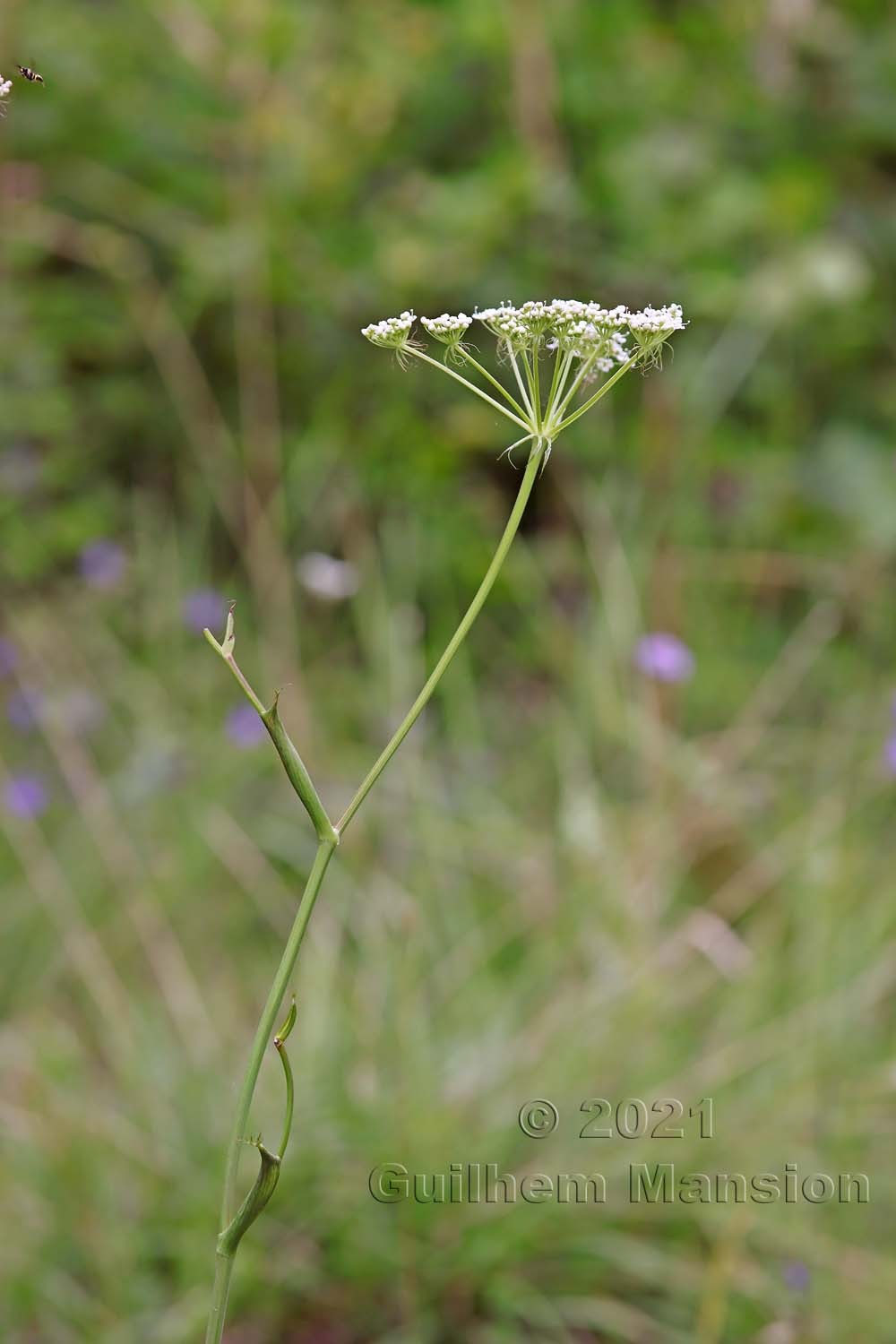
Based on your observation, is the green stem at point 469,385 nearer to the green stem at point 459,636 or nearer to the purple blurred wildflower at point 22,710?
the green stem at point 459,636

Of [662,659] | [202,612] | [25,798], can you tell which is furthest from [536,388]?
[202,612]

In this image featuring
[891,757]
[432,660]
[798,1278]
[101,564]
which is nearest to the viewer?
[798,1278]

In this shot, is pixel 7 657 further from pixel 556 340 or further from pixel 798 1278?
pixel 556 340

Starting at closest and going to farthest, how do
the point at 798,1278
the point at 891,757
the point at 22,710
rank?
the point at 798,1278, the point at 891,757, the point at 22,710

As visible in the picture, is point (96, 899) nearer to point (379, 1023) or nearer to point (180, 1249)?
point (379, 1023)

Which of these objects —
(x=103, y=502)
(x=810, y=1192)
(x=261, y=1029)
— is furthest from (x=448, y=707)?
(x=261, y=1029)

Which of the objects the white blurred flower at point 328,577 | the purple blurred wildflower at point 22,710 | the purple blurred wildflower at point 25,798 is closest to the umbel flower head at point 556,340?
the white blurred flower at point 328,577
